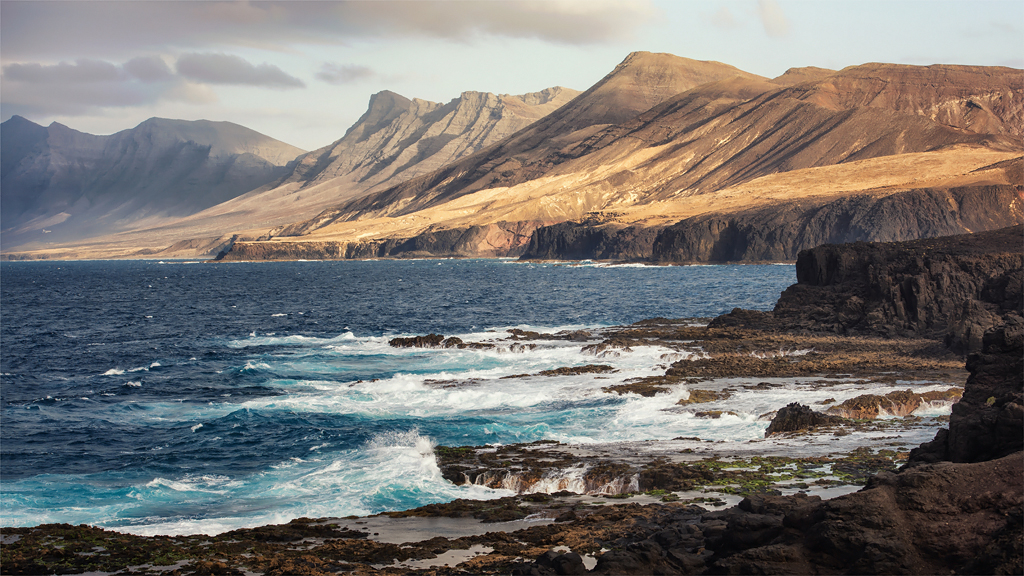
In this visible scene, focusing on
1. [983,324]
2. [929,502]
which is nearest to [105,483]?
[929,502]

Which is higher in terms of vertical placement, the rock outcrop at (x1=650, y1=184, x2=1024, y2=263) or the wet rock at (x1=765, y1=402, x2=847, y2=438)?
the rock outcrop at (x1=650, y1=184, x2=1024, y2=263)

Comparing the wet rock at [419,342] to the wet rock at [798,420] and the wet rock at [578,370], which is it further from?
the wet rock at [798,420]

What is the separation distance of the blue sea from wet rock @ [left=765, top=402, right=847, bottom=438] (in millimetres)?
758

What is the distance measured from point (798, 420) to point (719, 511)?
1270cm

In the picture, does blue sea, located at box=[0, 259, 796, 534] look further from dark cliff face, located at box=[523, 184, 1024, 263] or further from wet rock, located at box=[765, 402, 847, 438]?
dark cliff face, located at box=[523, 184, 1024, 263]

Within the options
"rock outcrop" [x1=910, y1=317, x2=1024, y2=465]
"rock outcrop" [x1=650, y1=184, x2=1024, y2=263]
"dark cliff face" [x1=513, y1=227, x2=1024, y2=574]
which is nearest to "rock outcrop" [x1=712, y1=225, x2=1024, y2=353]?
"rock outcrop" [x1=910, y1=317, x2=1024, y2=465]

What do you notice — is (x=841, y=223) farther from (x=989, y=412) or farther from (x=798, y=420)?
(x=989, y=412)

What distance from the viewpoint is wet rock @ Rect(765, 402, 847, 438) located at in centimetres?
2770

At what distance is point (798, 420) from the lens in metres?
27.9

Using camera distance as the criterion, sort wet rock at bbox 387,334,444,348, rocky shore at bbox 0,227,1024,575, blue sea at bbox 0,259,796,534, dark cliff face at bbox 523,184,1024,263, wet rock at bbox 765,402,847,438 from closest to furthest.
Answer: rocky shore at bbox 0,227,1024,575 → blue sea at bbox 0,259,796,534 → wet rock at bbox 765,402,847,438 → wet rock at bbox 387,334,444,348 → dark cliff face at bbox 523,184,1024,263

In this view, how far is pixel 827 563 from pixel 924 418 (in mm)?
19566

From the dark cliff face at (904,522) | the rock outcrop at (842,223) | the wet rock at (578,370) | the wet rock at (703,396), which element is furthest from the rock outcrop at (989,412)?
the rock outcrop at (842,223)

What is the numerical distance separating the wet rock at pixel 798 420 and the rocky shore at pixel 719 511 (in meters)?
0.05

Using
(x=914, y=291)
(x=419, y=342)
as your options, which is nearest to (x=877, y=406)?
(x=914, y=291)
